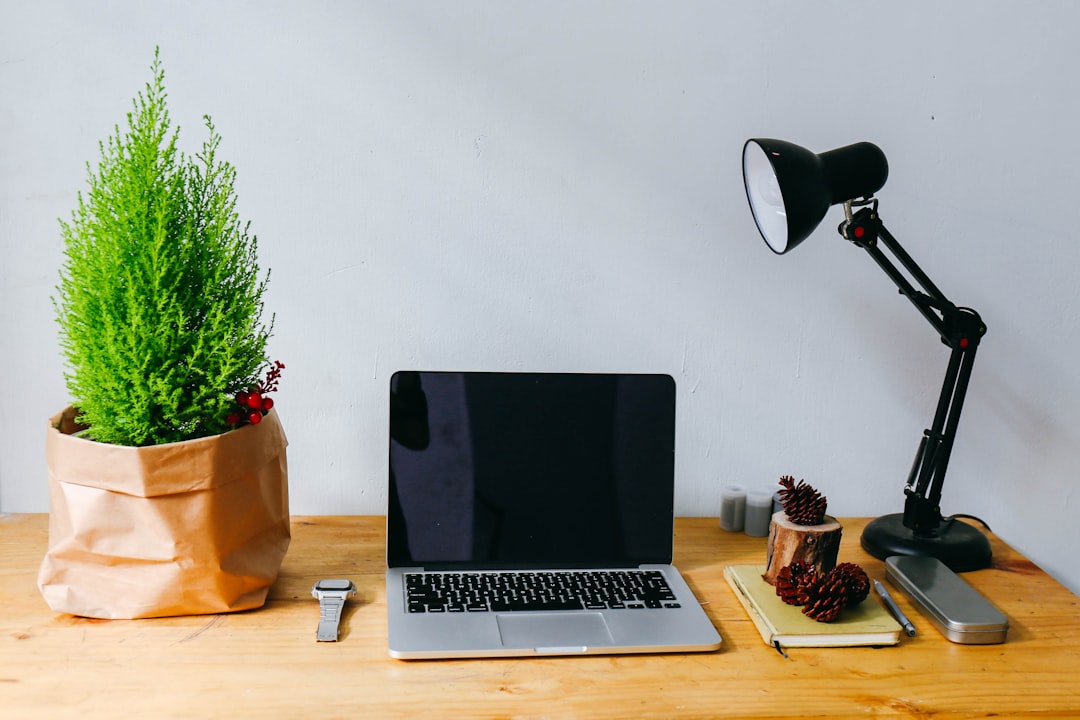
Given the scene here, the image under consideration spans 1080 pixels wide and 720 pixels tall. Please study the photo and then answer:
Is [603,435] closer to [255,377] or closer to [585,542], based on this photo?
[585,542]

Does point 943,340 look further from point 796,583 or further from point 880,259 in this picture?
point 796,583

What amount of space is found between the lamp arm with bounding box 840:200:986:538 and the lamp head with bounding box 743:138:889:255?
0.05m

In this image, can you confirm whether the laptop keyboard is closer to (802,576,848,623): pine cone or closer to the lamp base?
(802,576,848,623): pine cone

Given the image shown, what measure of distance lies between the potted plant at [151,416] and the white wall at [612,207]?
26 centimetres

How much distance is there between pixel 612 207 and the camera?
121 centimetres

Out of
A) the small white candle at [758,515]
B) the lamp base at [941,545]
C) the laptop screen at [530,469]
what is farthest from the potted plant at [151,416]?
the lamp base at [941,545]

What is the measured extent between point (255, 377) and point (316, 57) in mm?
423

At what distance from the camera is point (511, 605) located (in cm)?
96

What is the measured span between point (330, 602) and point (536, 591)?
219 mm

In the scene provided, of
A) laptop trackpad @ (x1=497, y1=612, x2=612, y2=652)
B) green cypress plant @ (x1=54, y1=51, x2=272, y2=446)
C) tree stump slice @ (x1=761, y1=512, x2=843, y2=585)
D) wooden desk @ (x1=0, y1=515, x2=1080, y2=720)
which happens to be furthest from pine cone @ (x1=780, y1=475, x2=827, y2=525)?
green cypress plant @ (x1=54, y1=51, x2=272, y2=446)

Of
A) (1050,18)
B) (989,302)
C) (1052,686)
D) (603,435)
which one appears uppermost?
(1050,18)

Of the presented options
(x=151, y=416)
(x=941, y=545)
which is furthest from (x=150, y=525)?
(x=941, y=545)

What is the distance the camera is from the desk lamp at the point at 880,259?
3.16 ft

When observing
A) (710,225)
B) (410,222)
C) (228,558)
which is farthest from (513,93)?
(228,558)
